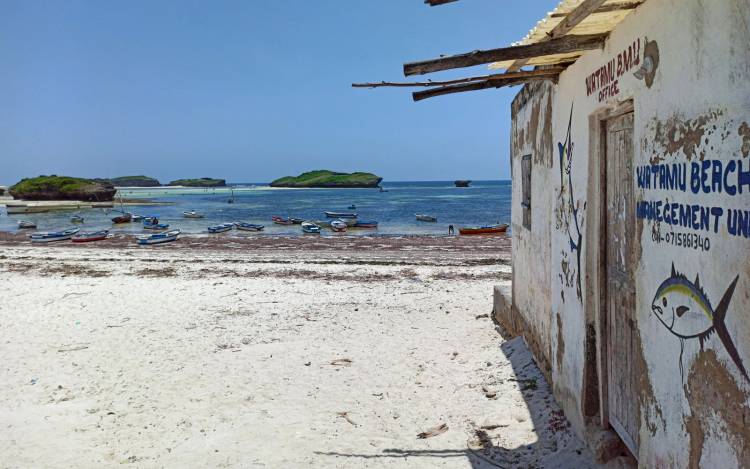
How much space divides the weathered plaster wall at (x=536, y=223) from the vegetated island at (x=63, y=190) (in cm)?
→ 7896

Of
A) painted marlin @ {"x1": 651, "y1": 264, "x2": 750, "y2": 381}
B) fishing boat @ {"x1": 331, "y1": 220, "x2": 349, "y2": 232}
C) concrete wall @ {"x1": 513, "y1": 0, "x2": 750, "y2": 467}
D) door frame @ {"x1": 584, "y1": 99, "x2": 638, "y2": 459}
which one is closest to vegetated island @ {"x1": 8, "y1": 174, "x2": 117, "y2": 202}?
fishing boat @ {"x1": 331, "y1": 220, "x2": 349, "y2": 232}

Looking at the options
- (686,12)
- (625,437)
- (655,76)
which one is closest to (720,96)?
(686,12)

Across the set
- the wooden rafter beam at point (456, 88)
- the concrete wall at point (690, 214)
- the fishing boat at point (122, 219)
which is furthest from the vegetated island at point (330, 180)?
the concrete wall at point (690, 214)

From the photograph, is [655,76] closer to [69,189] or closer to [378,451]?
[378,451]

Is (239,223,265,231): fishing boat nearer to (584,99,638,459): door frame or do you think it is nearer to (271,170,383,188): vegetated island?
(584,99,638,459): door frame

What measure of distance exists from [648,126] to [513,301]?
5419 millimetres

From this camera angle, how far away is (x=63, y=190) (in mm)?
77625

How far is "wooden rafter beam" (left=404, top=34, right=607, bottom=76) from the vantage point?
13.0 feet

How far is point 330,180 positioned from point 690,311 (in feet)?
541

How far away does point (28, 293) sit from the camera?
12.8 meters

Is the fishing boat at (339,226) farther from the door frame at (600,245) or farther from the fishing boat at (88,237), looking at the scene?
the door frame at (600,245)

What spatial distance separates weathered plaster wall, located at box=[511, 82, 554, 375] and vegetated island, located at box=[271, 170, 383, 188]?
147476 millimetres

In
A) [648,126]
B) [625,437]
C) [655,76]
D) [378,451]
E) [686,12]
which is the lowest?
[378,451]

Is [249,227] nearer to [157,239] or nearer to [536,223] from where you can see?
[157,239]
